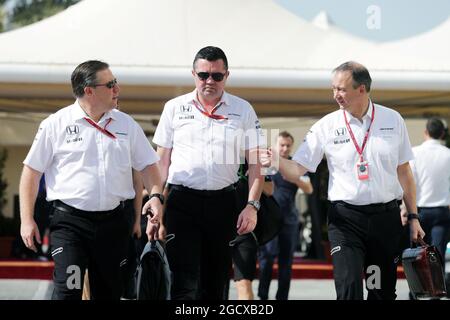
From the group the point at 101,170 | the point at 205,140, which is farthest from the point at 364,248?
the point at 101,170

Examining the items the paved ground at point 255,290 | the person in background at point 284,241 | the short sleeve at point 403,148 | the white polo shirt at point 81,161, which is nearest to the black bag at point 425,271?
the short sleeve at point 403,148

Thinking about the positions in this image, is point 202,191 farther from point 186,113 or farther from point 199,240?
point 186,113

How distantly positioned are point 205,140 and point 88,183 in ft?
3.09

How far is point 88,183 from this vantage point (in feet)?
22.9

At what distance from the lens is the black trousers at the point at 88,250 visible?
22.3ft

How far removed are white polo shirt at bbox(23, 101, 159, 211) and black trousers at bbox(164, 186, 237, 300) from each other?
0.48m

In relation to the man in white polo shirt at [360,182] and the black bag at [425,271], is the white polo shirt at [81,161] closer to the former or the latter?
the man in white polo shirt at [360,182]

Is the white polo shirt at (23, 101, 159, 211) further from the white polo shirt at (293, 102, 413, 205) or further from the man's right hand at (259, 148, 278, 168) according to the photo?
the white polo shirt at (293, 102, 413, 205)

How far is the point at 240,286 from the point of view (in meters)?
9.52

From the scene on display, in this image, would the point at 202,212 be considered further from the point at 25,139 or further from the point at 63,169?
the point at 25,139

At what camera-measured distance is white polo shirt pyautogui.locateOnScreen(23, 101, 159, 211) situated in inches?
274

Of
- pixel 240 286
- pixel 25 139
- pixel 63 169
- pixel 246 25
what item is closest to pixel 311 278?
pixel 246 25

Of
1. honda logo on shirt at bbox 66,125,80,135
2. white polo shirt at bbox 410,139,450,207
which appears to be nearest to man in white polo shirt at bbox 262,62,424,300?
honda logo on shirt at bbox 66,125,80,135
